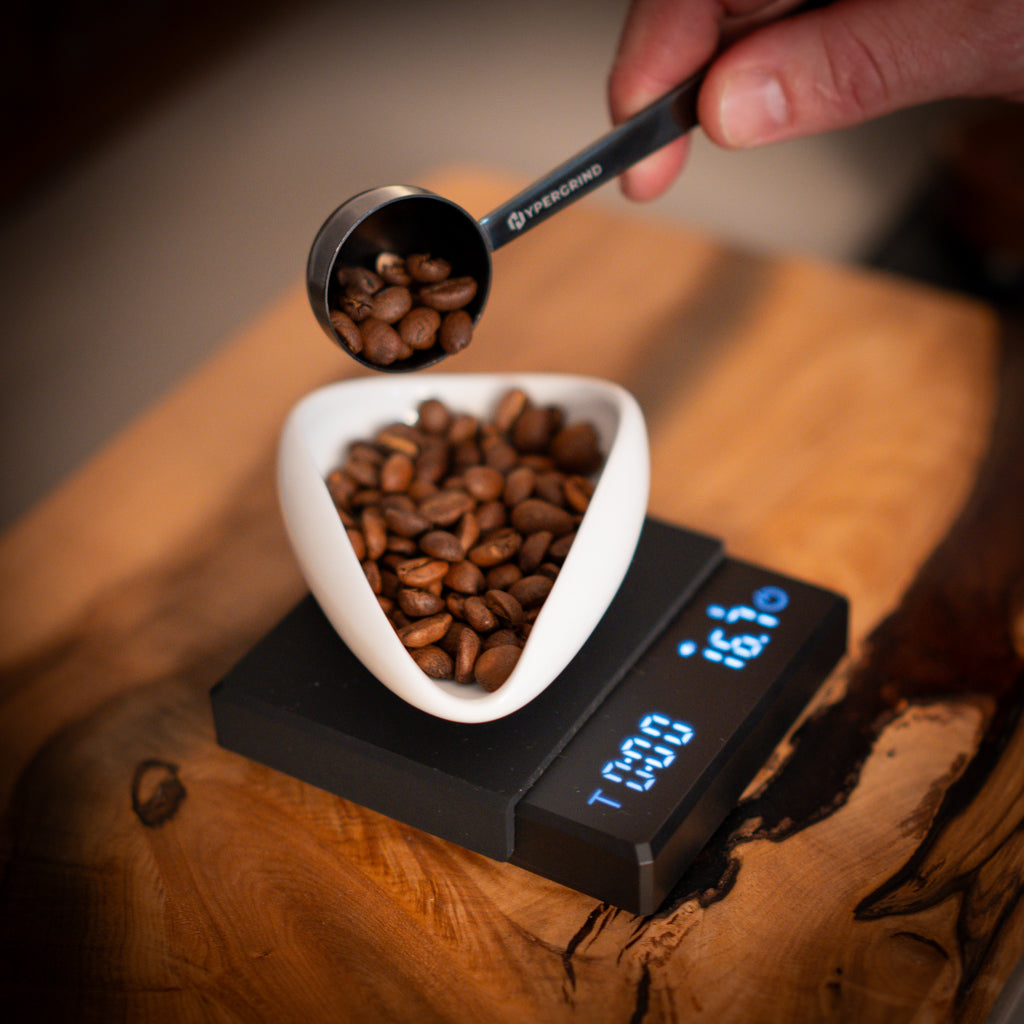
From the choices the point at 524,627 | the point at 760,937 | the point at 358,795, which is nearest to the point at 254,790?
the point at 358,795

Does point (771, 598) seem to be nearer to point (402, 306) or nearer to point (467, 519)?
point (467, 519)

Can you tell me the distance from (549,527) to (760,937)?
0.98ft

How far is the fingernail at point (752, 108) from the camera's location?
0.99 m

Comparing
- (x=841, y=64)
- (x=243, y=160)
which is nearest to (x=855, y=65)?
(x=841, y=64)

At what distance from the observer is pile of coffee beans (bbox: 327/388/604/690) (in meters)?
0.83

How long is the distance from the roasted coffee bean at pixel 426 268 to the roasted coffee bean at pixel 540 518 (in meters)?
0.17

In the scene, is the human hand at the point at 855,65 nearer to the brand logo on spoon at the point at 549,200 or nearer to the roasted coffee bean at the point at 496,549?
the brand logo on spoon at the point at 549,200

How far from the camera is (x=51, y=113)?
276cm

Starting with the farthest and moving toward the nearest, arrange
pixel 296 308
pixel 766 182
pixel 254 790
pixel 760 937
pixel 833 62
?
1. pixel 766 182
2. pixel 296 308
3. pixel 833 62
4. pixel 254 790
5. pixel 760 937

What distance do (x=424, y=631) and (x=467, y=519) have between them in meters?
0.12

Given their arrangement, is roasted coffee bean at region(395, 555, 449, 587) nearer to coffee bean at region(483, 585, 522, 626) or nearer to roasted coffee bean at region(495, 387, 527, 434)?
coffee bean at region(483, 585, 522, 626)

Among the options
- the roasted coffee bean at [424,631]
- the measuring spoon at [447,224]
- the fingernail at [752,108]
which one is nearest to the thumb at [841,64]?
the fingernail at [752,108]

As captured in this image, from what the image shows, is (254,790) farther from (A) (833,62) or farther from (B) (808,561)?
(A) (833,62)

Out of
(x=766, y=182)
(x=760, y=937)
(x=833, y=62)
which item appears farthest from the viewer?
(x=766, y=182)
